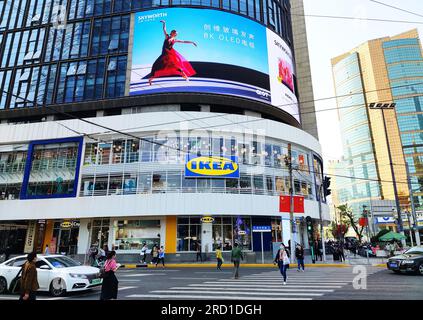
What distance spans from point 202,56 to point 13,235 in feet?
102

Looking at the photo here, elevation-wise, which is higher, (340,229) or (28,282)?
(340,229)

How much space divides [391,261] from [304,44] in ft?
166

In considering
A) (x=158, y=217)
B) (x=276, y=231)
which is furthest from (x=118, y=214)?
(x=276, y=231)

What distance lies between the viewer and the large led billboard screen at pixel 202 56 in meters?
34.2

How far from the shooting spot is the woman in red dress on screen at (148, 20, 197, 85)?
112ft

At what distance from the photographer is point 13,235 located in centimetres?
3366

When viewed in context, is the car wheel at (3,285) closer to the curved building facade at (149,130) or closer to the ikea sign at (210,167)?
the curved building facade at (149,130)

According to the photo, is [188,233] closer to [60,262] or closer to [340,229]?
[60,262]

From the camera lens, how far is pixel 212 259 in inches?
1109

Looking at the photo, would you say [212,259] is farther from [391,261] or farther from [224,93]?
[224,93]

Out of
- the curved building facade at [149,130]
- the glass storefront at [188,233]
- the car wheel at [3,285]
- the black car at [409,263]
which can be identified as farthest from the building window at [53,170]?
the black car at [409,263]

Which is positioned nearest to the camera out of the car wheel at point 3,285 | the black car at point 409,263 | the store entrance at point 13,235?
the car wheel at point 3,285

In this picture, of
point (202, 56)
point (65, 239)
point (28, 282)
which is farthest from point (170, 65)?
point (28, 282)

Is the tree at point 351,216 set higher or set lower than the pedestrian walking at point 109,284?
higher
